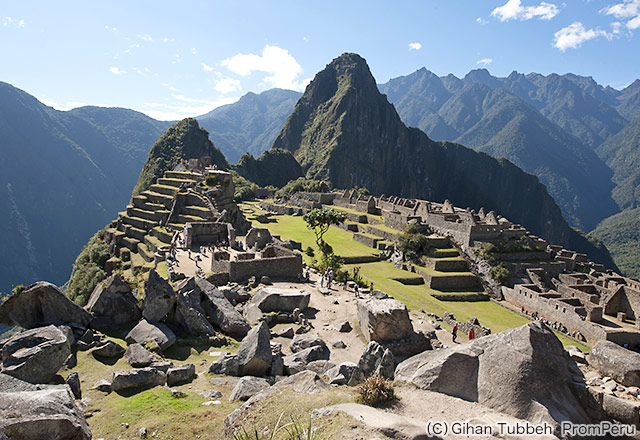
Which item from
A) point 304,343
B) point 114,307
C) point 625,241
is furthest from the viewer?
point 625,241

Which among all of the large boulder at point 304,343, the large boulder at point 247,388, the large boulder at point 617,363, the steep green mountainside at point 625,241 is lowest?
the steep green mountainside at point 625,241

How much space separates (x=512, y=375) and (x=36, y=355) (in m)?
9.20

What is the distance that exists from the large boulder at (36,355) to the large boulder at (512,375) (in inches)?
283

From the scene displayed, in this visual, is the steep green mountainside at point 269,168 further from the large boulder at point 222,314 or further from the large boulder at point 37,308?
the large boulder at point 37,308

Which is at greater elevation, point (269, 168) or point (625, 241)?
point (269, 168)

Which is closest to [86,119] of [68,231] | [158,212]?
[68,231]

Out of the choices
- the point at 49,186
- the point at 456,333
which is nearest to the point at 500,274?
the point at 456,333

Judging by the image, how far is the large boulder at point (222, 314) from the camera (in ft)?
41.2

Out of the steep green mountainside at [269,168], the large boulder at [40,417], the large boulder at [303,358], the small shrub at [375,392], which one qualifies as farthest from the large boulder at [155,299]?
the steep green mountainside at [269,168]

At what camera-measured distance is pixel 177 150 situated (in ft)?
347

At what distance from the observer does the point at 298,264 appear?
68.9 feet

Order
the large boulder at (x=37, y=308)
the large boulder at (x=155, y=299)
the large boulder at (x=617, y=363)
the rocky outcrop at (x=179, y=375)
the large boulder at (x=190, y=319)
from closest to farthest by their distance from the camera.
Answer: the large boulder at (x=617, y=363), the rocky outcrop at (x=179, y=375), the large boulder at (x=37, y=308), the large boulder at (x=155, y=299), the large boulder at (x=190, y=319)

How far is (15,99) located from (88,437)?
8005 inches

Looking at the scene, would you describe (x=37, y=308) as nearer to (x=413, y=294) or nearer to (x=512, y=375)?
(x=512, y=375)
